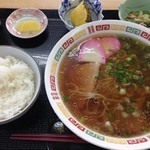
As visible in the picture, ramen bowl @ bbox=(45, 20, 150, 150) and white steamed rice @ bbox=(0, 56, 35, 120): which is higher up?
ramen bowl @ bbox=(45, 20, 150, 150)

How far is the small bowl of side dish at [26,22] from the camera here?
2.00 m

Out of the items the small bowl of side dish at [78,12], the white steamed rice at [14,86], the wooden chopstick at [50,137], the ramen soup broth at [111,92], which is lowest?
the wooden chopstick at [50,137]

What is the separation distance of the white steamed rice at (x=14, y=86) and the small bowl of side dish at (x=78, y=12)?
479 millimetres

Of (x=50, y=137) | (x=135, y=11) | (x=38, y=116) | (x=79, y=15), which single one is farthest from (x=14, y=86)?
(x=135, y=11)

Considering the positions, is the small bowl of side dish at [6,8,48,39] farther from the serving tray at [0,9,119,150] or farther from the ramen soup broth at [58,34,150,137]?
the ramen soup broth at [58,34,150,137]

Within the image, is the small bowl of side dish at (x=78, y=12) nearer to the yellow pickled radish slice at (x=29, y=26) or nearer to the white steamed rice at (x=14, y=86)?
the yellow pickled radish slice at (x=29, y=26)

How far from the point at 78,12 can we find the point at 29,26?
0.37 metres

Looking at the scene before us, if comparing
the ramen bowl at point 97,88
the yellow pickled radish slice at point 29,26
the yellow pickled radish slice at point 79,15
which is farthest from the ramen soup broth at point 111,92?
the yellow pickled radish slice at point 29,26

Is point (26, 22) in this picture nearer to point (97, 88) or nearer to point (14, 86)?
point (14, 86)

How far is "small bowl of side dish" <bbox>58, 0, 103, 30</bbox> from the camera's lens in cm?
197

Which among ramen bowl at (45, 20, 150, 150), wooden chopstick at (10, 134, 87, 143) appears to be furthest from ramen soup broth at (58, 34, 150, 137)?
wooden chopstick at (10, 134, 87, 143)

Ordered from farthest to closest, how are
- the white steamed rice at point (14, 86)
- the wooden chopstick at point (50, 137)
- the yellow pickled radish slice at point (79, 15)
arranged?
the yellow pickled radish slice at point (79, 15), the white steamed rice at point (14, 86), the wooden chopstick at point (50, 137)

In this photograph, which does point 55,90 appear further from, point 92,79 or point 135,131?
point 135,131

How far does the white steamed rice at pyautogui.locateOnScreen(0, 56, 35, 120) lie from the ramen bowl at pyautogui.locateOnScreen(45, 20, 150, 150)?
231mm
